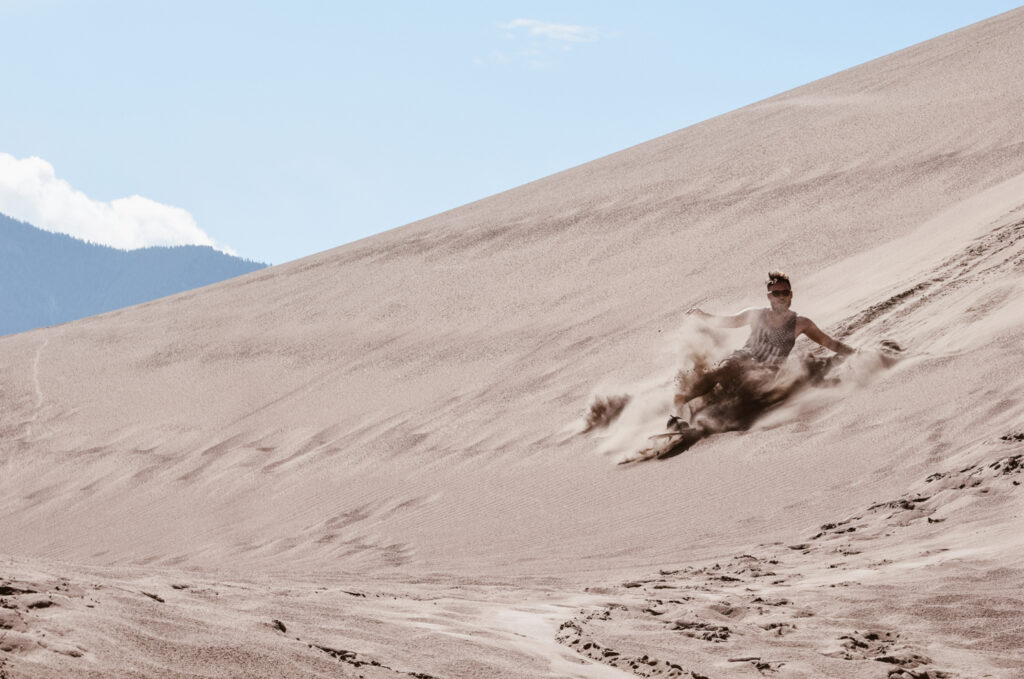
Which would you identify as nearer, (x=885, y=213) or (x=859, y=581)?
(x=859, y=581)

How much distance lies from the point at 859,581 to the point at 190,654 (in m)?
2.94

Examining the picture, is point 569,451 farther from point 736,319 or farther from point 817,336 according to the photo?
point 817,336

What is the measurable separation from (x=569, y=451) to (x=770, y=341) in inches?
66.9

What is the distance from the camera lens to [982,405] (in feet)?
22.4

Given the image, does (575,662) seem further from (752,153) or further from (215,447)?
(752,153)

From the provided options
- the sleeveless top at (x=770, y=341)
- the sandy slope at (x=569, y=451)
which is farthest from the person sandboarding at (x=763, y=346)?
the sandy slope at (x=569, y=451)

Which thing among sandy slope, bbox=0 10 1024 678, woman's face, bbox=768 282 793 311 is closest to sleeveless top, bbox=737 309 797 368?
woman's face, bbox=768 282 793 311

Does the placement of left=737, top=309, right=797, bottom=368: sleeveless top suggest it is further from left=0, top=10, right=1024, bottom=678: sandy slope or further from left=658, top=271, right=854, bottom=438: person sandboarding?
left=0, top=10, right=1024, bottom=678: sandy slope

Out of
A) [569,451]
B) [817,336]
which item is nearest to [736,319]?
[817,336]

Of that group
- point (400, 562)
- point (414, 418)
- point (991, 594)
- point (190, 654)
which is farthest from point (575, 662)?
point (414, 418)

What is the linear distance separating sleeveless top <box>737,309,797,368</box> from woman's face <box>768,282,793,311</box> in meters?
0.11

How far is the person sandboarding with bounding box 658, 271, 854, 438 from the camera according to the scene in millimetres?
8148

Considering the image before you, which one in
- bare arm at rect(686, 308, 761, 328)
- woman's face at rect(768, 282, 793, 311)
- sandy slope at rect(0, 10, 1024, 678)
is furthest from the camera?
bare arm at rect(686, 308, 761, 328)

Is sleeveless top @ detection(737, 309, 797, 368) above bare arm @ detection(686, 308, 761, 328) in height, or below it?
below
